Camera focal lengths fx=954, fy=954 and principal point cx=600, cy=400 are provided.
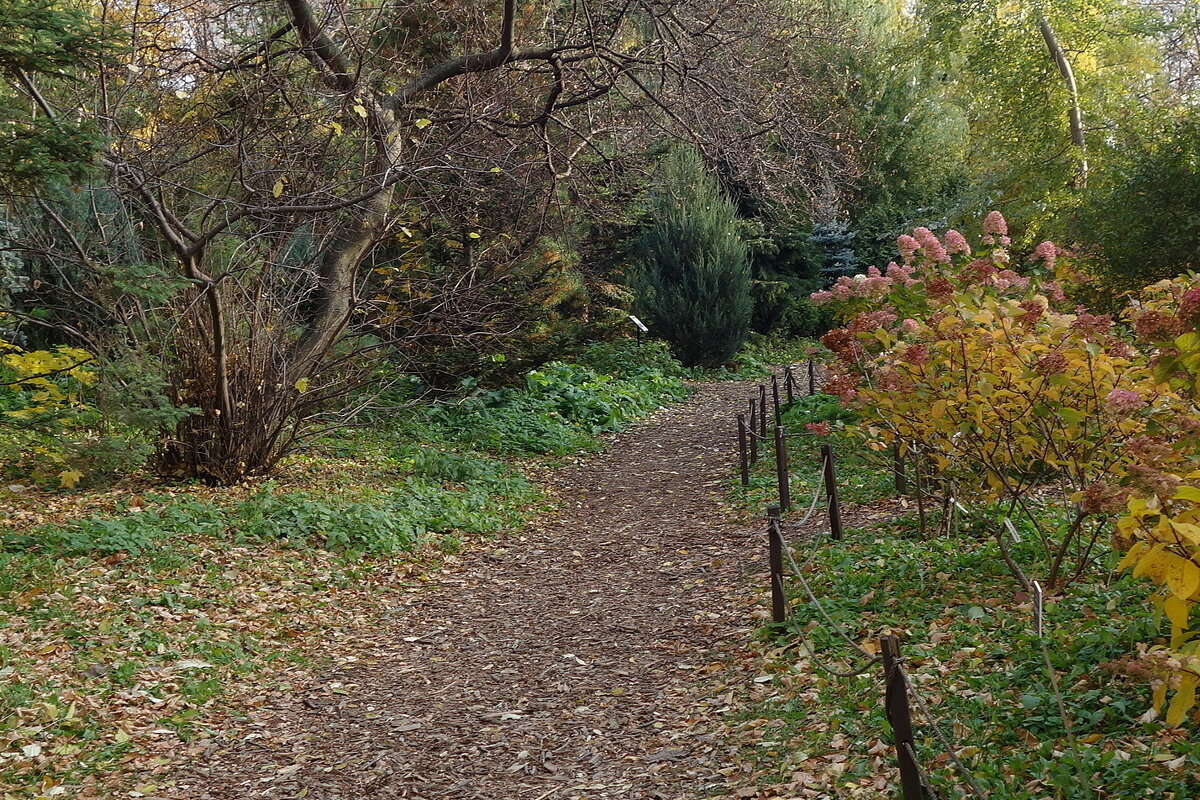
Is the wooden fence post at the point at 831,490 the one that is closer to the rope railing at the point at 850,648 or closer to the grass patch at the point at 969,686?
the rope railing at the point at 850,648

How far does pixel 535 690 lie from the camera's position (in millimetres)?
4848

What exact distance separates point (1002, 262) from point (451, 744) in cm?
427

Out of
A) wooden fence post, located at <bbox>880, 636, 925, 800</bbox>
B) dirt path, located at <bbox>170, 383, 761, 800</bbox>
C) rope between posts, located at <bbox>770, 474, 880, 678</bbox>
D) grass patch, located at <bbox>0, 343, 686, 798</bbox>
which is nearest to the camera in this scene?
wooden fence post, located at <bbox>880, 636, 925, 800</bbox>

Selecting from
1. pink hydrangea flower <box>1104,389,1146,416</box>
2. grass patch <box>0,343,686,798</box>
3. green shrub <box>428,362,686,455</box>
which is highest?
pink hydrangea flower <box>1104,389,1146,416</box>

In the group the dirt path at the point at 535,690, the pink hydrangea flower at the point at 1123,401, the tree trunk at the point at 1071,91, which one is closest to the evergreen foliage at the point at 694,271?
the tree trunk at the point at 1071,91

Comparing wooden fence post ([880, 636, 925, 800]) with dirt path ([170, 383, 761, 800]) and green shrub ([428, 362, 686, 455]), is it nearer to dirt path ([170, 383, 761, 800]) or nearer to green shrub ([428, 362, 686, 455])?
dirt path ([170, 383, 761, 800])

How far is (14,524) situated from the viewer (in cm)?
636

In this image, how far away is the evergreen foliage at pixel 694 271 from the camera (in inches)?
698

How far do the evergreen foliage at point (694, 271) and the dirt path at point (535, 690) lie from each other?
1008cm

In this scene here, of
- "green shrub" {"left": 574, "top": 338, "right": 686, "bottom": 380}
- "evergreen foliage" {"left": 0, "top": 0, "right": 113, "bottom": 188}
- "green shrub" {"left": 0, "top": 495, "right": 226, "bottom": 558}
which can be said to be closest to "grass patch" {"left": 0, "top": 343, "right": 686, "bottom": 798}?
"green shrub" {"left": 0, "top": 495, "right": 226, "bottom": 558}

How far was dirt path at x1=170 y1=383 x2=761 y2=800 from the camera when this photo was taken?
3.93m

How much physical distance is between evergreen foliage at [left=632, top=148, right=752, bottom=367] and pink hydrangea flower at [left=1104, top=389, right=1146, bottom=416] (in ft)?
46.2

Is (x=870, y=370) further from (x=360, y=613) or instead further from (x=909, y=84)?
(x=909, y=84)

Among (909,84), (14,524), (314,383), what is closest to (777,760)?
(14,524)
